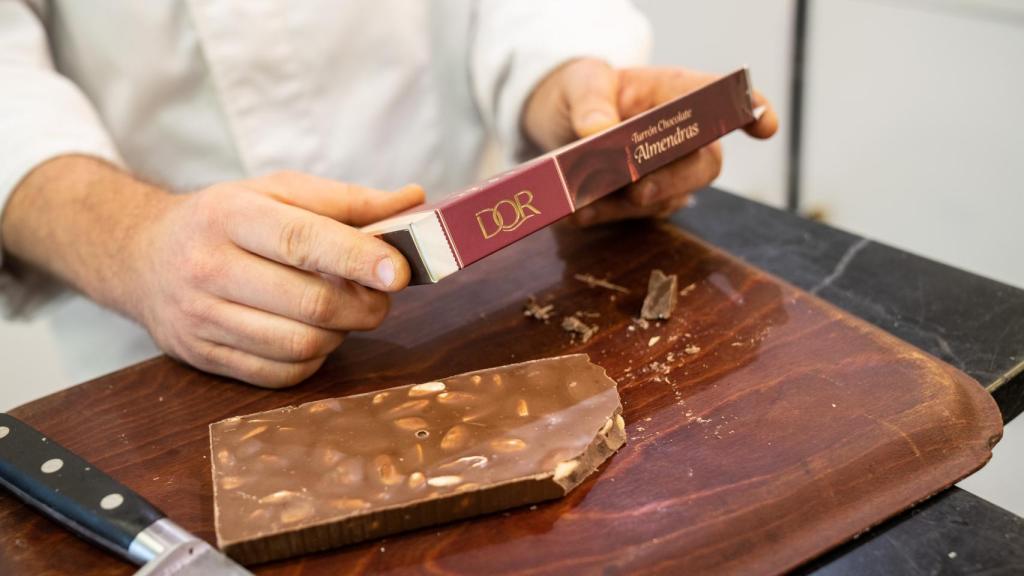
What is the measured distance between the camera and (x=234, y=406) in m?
0.77

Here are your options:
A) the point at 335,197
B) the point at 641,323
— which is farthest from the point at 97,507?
the point at 641,323

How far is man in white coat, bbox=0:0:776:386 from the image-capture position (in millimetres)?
762

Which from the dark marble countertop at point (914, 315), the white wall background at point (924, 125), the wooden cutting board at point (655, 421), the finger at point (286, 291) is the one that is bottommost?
the white wall background at point (924, 125)

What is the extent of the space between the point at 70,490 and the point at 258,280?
0.22 metres

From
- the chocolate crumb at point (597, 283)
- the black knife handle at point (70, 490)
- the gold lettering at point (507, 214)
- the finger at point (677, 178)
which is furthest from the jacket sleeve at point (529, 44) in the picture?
the black knife handle at point (70, 490)

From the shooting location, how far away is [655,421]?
695mm

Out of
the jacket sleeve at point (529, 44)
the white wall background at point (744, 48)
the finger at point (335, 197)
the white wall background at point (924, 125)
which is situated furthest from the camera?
the white wall background at point (744, 48)

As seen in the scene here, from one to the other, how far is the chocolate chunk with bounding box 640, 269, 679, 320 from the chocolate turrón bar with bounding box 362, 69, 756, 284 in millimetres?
119

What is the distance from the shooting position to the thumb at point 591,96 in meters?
0.94

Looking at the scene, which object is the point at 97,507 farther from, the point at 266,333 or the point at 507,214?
the point at 507,214

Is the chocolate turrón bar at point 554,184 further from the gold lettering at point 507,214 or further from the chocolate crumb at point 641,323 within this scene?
the chocolate crumb at point 641,323

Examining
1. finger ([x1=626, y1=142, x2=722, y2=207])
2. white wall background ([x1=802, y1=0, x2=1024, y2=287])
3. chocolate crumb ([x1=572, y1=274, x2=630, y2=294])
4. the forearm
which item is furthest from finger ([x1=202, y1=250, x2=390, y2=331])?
white wall background ([x1=802, y1=0, x2=1024, y2=287])

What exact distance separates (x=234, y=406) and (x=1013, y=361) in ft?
2.31

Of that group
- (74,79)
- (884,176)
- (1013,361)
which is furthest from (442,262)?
(884,176)
